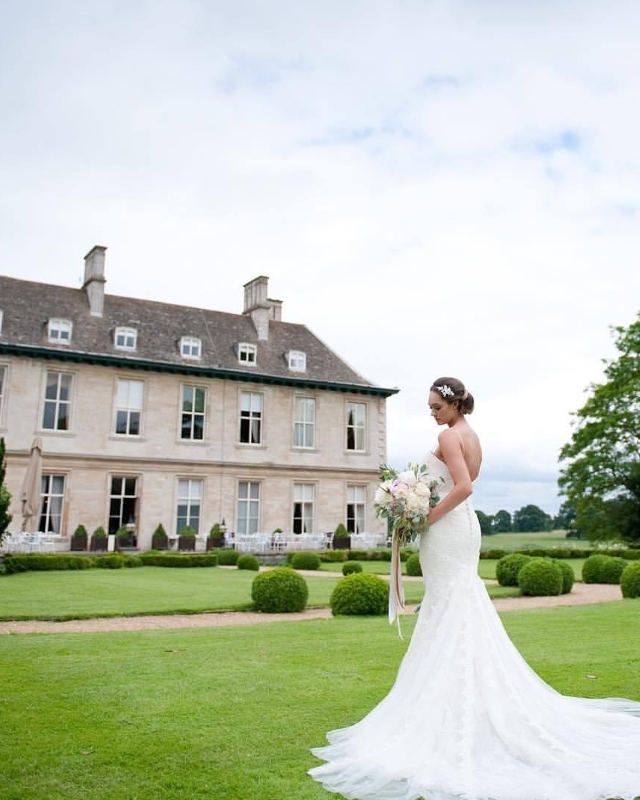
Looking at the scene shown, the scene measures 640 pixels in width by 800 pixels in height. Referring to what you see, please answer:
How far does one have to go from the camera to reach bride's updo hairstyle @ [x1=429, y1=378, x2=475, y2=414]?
4918 millimetres

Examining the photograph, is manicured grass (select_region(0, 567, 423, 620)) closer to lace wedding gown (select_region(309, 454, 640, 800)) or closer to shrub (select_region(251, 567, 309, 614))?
shrub (select_region(251, 567, 309, 614))

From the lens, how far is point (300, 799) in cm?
373

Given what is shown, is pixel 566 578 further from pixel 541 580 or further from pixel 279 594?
pixel 279 594

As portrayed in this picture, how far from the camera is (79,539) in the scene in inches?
1064

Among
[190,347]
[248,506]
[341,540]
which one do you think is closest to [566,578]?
[341,540]

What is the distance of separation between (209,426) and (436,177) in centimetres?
2187

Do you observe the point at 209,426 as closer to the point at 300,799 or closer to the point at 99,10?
the point at 99,10

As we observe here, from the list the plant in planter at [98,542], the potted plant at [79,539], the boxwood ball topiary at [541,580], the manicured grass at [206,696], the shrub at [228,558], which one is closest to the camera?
the manicured grass at [206,696]

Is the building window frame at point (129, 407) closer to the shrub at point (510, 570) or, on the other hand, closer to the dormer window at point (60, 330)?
the dormer window at point (60, 330)

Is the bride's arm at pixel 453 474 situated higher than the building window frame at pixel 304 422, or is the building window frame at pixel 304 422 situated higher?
the building window frame at pixel 304 422

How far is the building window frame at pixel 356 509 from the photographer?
3444 cm

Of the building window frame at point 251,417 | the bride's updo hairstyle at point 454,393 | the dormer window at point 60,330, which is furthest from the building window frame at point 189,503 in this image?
the bride's updo hairstyle at point 454,393

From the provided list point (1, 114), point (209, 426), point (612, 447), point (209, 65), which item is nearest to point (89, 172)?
point (1, 114)

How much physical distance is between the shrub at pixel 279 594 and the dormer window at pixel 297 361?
69.6ft
